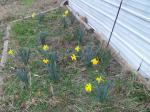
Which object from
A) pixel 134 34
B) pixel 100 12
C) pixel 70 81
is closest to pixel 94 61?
pixel 70 81

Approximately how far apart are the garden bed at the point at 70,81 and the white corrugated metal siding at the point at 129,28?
0.19 metres

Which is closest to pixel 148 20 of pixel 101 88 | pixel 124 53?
pixel 124 53

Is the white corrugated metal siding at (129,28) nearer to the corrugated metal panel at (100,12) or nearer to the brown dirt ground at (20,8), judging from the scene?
the corrugated metal panel at (100,12)

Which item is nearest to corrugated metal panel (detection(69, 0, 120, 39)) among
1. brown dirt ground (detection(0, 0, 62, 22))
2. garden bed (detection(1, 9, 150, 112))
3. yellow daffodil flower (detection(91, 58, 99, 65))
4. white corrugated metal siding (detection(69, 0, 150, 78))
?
white corrugated metal siding (detection(69, 0, 150, 78))

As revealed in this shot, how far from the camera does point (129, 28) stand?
4469 mm

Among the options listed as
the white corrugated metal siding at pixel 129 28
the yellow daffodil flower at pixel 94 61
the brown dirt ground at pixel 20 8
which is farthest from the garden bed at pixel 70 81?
the brown dirt ground at pixel 20 8

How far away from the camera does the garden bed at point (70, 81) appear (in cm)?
369

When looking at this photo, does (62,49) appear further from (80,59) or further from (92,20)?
(92,20)

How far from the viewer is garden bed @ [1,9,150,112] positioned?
Result: 3.69m

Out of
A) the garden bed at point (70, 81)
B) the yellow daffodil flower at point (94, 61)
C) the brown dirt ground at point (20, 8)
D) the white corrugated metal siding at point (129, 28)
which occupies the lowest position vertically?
the brown dirt ground at point (20, 8)

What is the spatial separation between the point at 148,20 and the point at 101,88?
3.49 ft

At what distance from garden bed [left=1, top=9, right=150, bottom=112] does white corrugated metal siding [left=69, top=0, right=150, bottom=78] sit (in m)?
0.19

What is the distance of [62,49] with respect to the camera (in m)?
5.11

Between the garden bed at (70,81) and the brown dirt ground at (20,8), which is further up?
the garden bed at (70,81)
